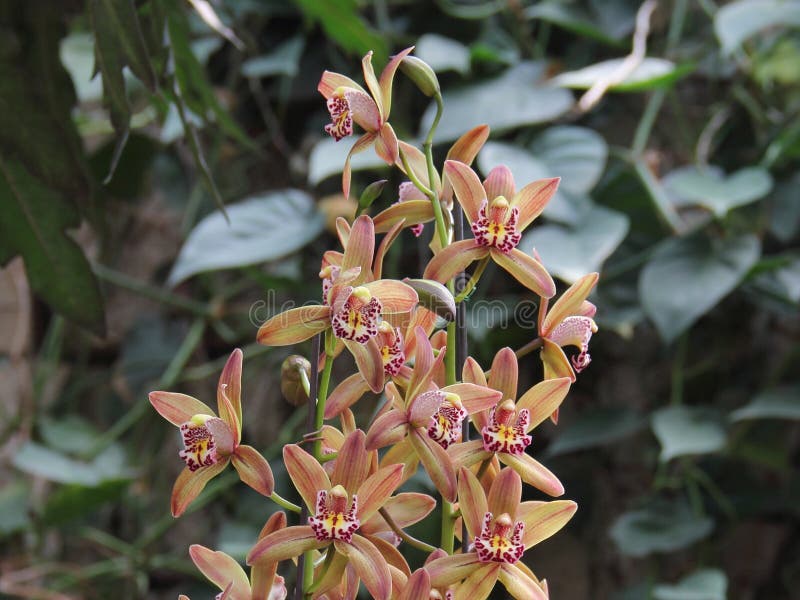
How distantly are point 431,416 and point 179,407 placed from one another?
13cm

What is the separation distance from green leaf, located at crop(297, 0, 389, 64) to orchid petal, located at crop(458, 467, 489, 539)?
867 millimetres

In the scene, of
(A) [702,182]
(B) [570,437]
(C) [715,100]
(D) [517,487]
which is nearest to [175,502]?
(D) [517,487]

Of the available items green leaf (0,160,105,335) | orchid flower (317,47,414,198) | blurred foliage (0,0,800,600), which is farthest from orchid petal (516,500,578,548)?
blurred foliage (0,0,800,600)

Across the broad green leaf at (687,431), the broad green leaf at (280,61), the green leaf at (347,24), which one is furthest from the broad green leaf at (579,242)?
the broad green leaf at (280,61)

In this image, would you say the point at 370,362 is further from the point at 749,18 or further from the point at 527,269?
the point at 749,18

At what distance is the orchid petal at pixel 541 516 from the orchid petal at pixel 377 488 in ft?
0.25

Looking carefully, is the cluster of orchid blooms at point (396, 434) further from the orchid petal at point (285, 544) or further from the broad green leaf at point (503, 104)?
the broad green leaf at point (503, 104)

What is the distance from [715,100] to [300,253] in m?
0.80

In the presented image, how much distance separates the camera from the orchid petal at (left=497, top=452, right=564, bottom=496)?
429 millimetres

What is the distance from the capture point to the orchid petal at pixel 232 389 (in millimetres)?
408

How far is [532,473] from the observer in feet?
1.42

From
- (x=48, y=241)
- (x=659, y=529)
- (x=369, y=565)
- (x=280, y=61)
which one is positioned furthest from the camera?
(x=280, y=61)

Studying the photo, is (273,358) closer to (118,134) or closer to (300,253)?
(300,253)

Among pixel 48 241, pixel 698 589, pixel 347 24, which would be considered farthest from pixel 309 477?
pixel 347 24
